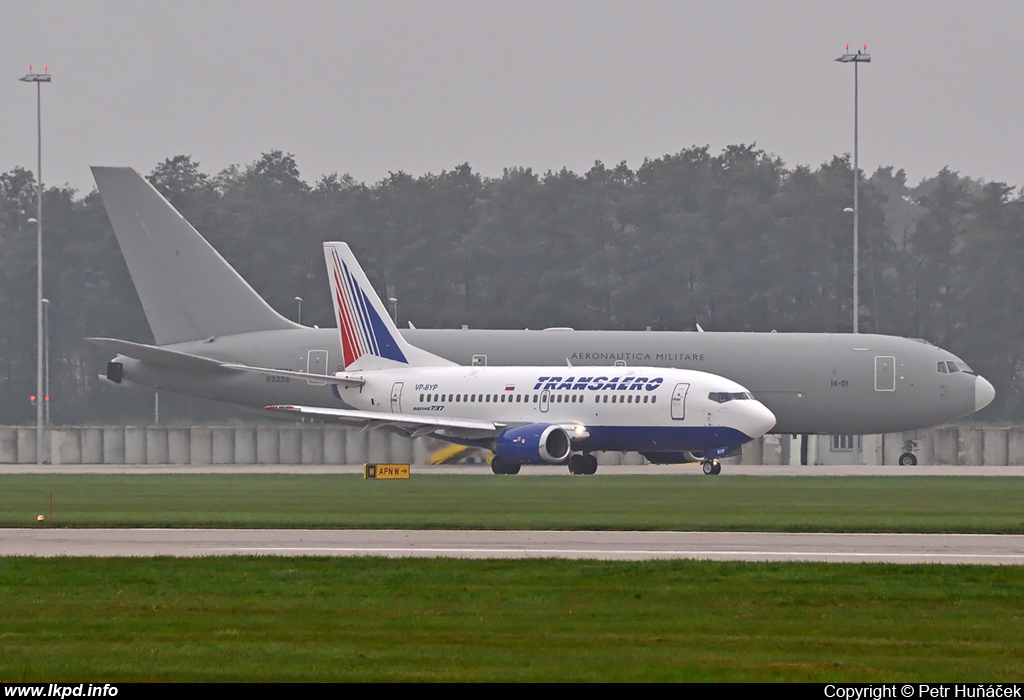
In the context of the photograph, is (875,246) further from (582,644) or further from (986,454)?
(582,644)

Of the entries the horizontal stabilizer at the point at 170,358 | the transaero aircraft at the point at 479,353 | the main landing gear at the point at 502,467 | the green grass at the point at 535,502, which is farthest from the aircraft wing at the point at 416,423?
the horizontal stabilizer at the point at 170,358

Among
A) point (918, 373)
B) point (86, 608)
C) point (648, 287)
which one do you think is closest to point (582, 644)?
point (86, 608)

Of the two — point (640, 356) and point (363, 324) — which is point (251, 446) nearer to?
point (363, 324)

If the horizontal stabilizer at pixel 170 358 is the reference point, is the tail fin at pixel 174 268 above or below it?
above

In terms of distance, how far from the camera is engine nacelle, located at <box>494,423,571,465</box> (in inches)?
2077

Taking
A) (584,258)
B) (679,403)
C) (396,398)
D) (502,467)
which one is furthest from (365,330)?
(584,258)

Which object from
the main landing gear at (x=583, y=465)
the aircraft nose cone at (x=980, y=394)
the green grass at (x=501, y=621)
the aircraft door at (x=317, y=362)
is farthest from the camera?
the aircraft door at (x=317, y=362)

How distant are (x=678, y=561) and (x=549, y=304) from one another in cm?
9054

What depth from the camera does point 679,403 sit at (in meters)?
53.2

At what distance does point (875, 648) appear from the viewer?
15.8m

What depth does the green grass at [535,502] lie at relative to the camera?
103ft
